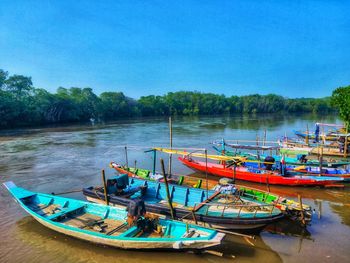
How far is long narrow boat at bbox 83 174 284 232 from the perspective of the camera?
402 inches

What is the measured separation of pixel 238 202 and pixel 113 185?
541 centimetres

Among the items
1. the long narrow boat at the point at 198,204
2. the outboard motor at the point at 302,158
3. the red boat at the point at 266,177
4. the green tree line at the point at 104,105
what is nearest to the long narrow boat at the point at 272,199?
the long narrow boat at the point at 198,204

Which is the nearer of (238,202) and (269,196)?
(238,202)

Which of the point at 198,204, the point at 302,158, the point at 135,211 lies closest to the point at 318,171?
the point at 302,158

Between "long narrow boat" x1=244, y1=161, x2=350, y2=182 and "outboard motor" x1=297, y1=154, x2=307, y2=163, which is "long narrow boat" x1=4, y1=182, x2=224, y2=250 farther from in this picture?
"outboard motor" x1=297, y1=154, x2=307, y2=163

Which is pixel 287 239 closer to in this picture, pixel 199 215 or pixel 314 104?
pixel 199 215

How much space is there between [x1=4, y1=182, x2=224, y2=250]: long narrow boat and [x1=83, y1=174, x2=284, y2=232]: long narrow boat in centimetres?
108

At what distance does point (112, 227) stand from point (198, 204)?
133 inches

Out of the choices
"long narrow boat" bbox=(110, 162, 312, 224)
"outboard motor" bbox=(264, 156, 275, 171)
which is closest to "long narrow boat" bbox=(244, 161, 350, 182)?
"outboard motor" bbox=(264, 156, 275, 171)

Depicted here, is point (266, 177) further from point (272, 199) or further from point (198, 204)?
point (198, 204)

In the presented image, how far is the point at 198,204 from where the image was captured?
11203mm

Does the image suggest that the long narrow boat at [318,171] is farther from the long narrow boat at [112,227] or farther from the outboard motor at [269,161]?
the long narrow boat at [112,227]

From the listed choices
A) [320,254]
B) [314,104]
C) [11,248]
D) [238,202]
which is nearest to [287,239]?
[320,254]

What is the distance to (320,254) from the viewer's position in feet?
30.8
